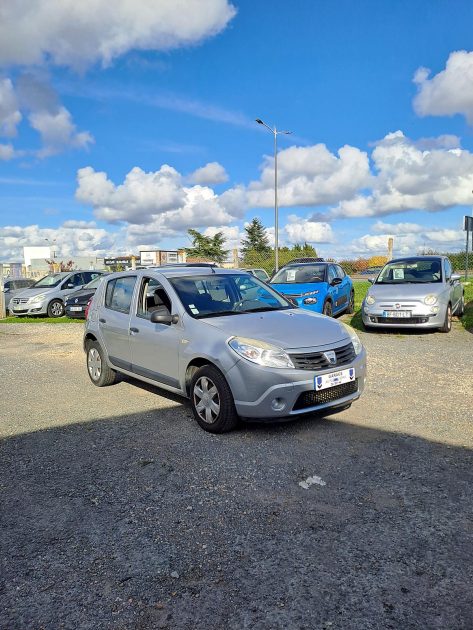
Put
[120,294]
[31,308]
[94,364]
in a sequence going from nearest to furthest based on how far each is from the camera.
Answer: [120,294], [94,364], [31,308]

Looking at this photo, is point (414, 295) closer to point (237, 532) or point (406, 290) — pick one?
point (406, 290)

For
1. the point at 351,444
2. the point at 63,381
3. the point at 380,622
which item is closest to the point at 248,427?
the point at 351,444

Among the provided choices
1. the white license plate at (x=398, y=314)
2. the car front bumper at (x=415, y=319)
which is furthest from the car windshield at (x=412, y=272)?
the white license plate at (x=398, y=314)

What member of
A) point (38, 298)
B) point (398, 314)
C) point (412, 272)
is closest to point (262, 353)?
point (398, 314)

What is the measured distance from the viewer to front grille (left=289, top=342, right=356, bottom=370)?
4363 mm

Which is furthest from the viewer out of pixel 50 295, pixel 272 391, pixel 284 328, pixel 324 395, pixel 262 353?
pixel 50 295

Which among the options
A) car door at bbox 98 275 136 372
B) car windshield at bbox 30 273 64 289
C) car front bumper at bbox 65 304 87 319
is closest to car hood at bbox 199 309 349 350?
car door at bbox 98 275 136 372

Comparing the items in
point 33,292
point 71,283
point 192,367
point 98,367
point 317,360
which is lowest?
point 98,367

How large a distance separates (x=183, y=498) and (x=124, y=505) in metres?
0.41

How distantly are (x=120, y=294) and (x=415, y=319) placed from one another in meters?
6.30

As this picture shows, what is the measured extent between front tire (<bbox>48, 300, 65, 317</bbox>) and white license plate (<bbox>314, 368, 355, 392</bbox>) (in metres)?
14.5

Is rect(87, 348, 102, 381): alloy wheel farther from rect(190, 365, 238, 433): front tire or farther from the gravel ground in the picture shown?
rect(190, 365, 238, 433): front tire

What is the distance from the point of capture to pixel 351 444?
427cm

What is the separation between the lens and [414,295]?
9.89 metres
